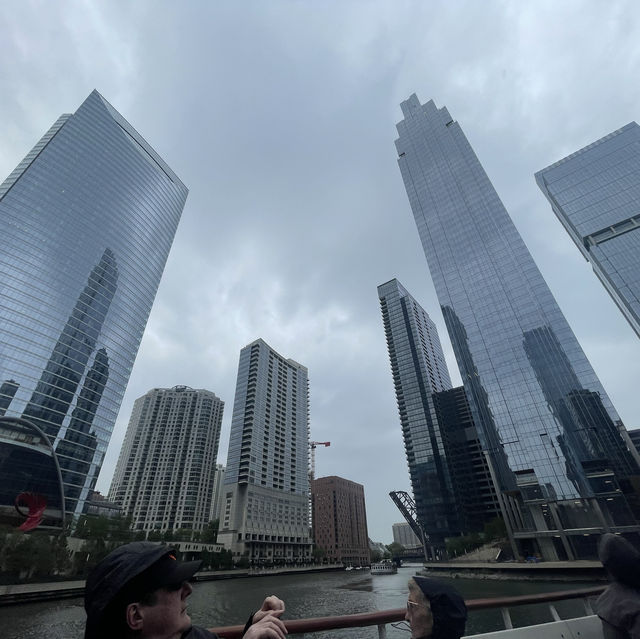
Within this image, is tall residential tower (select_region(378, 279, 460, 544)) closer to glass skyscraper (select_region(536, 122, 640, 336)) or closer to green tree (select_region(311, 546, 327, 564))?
green tree (select_region(311, 546, 327, 564))

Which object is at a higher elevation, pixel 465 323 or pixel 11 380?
pixel 465 323

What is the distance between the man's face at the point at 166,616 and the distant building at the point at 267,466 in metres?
91.9

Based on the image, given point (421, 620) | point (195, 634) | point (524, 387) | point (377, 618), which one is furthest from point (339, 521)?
point (195, 634)

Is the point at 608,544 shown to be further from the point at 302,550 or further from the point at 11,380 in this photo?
the point at 302,550

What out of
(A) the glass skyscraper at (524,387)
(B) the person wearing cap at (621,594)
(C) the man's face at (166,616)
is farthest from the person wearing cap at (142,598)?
(A) the glass skyscraper at (524,387)

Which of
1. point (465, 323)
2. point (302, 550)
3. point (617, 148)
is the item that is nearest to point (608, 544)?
point (465, 323)

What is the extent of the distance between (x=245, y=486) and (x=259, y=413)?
63.5 feet

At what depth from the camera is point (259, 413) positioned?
318 ft

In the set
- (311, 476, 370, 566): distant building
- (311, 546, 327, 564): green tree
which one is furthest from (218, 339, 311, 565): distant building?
(311, 476, 370, 566): distant building

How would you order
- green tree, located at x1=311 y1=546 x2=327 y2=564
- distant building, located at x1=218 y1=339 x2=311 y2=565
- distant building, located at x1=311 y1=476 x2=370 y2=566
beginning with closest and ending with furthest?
distant building, located at x1=218 y1=339 x2=311 y2=565 → green tree, located at x1=311 y1=546 x2=327 y2=564 → distant building, located at x1=311 y1=476 x2=370 y2=566

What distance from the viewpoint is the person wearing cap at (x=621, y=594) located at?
8.88ft

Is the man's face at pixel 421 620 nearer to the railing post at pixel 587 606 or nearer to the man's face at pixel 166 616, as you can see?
the man's face at pixel 166 616

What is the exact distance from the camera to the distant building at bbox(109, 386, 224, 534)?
108 meters

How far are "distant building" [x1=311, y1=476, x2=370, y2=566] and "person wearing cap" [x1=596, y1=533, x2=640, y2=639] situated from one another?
136m
